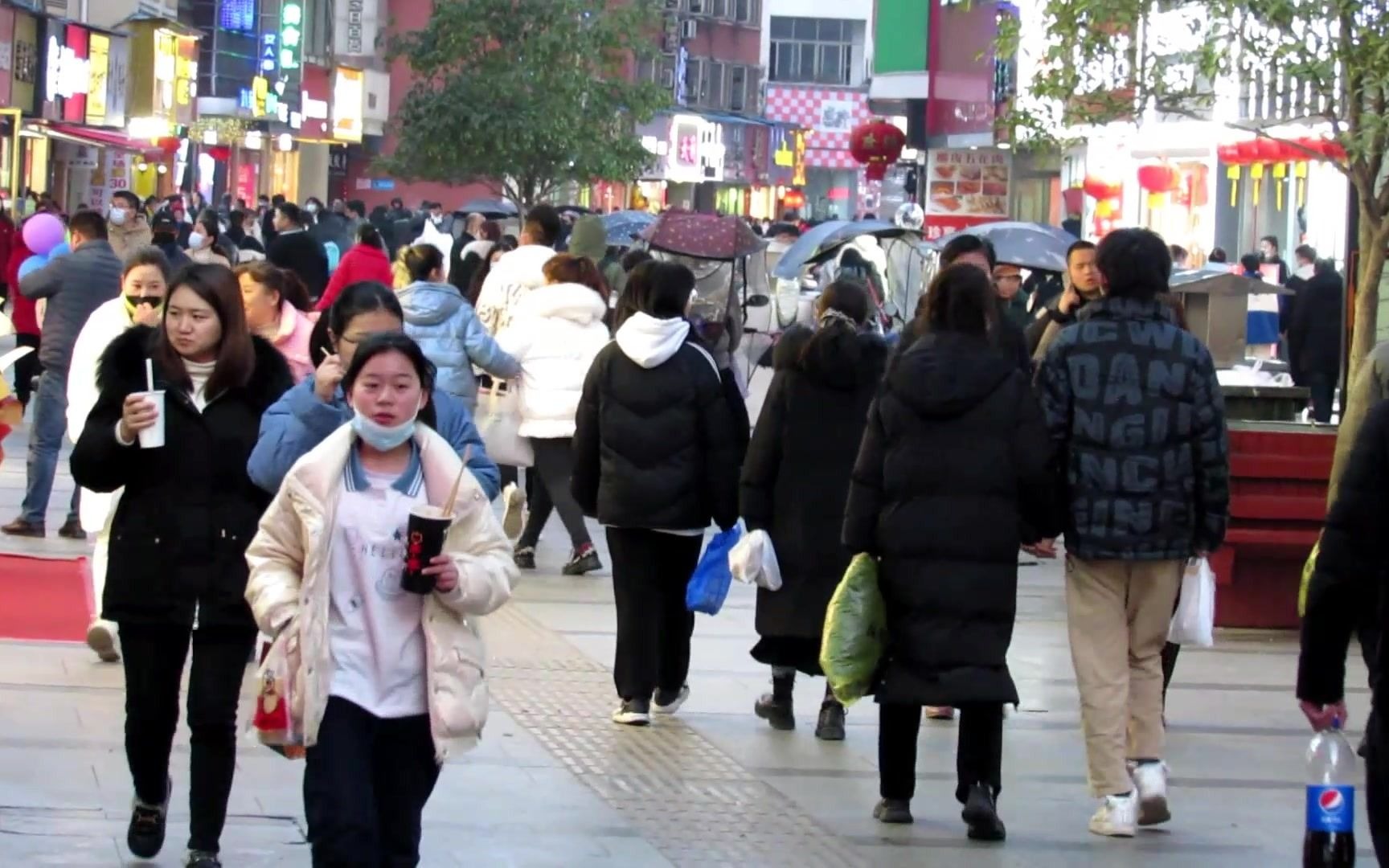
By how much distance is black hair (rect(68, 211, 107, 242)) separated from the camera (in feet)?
47.9

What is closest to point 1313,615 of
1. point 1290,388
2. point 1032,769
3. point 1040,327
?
point 1032,769

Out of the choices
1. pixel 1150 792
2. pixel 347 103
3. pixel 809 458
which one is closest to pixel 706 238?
pixel 809 458

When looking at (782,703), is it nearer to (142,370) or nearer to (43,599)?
(43,599)

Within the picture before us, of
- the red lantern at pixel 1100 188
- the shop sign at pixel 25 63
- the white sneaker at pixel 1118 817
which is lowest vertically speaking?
the white sneaker at pixel 1118 817

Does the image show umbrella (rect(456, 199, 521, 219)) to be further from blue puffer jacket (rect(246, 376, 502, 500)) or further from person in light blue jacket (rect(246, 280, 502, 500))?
blue puffer jacket (rect(246, 376, 502, 500))

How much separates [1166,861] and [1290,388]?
242 inches

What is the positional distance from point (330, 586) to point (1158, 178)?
33.7m

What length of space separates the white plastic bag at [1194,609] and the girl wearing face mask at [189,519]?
282 cm

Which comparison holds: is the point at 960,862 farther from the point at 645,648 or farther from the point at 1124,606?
the point at 645,648

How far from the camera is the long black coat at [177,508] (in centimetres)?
628

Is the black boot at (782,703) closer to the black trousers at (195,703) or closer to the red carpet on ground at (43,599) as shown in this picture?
the red carpet on ground at (43,599)

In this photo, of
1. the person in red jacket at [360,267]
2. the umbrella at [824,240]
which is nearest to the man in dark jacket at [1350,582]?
the person in red jacket at [360,267]

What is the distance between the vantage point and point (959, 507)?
7152mm

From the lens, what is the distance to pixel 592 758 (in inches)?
336
